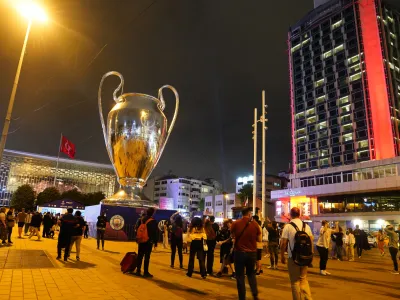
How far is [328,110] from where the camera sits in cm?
7169

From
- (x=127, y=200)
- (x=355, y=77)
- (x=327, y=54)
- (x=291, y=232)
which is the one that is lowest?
(x=291, y=232)

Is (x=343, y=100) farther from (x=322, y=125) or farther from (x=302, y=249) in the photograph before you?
(x=302, y=249)

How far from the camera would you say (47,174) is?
339 ft

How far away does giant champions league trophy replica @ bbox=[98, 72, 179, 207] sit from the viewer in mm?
16094

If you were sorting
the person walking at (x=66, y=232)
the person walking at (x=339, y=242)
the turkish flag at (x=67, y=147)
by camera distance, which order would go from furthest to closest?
the turkish flag at (x=67, y=147) → the person walking at (x=339, y=242) → the person walking at (x=66, y=232)

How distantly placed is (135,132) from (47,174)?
99162 mm

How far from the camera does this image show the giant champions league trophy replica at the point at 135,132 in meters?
16.1

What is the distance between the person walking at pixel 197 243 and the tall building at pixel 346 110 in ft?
158

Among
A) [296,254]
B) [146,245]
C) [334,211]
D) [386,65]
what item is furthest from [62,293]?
[386,65]

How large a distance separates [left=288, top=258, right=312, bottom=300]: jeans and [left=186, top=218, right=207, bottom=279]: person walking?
10.7 feet

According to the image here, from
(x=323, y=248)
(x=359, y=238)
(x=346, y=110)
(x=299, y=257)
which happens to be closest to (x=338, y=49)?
(x=346, y=110)

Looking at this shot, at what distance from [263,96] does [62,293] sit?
20255 millimetres

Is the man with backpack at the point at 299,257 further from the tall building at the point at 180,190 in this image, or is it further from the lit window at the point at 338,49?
the tall building at the point at 180,190

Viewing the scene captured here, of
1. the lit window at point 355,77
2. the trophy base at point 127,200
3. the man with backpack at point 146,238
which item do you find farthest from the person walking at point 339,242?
the lit window at point 355,77
